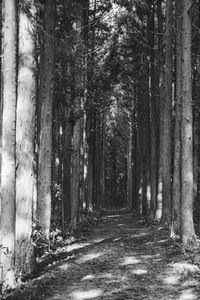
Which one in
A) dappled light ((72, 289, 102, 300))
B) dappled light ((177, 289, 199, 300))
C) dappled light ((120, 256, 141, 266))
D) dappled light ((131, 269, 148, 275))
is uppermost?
dappled light ((120, 256, 141, 266))

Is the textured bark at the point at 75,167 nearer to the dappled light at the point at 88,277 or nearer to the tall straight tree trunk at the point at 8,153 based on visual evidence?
the dappled light at the point at 88,277

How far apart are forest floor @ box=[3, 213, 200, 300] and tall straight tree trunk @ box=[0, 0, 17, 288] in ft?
2.09

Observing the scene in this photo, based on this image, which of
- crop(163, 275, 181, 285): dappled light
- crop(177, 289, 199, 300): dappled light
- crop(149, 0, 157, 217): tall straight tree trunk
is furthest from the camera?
crop(149, 0, 157, 217): tall straight tree trunk

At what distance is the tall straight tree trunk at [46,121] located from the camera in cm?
1205

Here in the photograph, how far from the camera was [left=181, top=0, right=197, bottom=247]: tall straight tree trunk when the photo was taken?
11.1 meters

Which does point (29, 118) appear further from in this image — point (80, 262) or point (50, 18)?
point (50, 18)

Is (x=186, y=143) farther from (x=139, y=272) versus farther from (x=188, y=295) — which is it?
(x=188, y=295)

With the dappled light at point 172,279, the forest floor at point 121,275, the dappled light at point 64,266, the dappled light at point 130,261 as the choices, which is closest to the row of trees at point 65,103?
the forest floor at point 121,275

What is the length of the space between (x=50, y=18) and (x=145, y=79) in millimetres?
11762

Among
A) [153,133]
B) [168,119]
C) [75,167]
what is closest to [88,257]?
[75,167]

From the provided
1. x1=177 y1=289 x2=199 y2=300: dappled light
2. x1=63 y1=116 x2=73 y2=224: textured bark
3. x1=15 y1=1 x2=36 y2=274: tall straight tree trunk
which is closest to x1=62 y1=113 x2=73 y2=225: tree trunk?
x1=63 y1=116 x2=73 y2=224: textured bark

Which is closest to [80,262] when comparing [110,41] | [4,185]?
[4,185]

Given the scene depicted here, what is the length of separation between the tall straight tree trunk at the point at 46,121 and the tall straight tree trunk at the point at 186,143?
3.71 m

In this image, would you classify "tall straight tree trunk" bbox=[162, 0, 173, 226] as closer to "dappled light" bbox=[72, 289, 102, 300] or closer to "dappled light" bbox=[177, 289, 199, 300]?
"dappled light" bbox=[177, 289, 199, 300]
